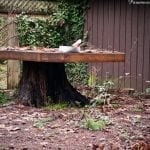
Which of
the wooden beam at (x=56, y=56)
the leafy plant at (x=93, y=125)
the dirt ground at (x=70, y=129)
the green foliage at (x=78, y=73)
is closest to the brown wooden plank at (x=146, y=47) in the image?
the green foliage at (x=78, y=73)

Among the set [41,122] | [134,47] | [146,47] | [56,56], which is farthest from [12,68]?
[41,122]

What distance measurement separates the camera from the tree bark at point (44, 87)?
26.4ft

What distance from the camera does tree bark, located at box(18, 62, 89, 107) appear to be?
8047 mm

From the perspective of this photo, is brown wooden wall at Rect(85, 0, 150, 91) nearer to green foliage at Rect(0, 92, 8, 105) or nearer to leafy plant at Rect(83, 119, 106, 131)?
green foliage at Rect(0, 92, 8, 105)

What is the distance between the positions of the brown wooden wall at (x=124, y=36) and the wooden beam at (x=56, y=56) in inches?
134

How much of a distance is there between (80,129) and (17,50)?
2.15 meters

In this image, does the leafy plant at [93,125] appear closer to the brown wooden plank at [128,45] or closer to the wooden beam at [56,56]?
the wooden beam at [56,56]

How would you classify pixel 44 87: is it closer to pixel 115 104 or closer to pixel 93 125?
pixel 115 104

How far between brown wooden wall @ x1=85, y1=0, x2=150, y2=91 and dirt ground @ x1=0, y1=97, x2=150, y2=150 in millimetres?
2957

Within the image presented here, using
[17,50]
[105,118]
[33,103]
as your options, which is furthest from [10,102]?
[105,118]

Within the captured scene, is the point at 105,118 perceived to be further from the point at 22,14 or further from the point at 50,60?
the point at 22,14

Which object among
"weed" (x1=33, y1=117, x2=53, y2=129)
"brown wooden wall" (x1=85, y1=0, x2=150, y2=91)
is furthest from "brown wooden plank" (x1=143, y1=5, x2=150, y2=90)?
"weed" (x1=33, y1=117, x2=53, y2=129)

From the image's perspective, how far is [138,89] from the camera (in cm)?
1096

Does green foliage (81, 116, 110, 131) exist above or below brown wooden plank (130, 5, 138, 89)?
below
